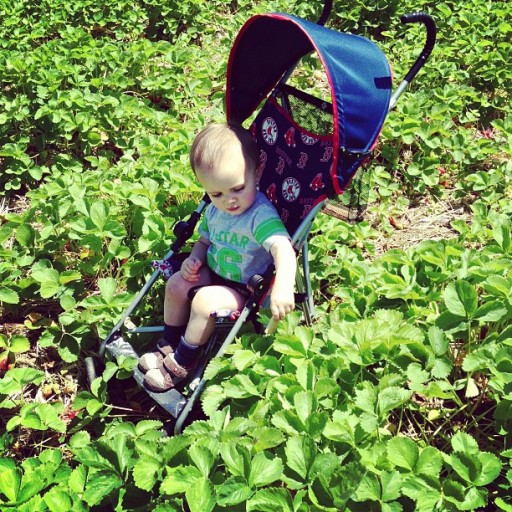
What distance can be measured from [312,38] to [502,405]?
1541 mm

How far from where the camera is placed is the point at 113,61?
511 cm

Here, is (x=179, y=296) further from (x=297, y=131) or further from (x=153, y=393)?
(x=297, y=131)

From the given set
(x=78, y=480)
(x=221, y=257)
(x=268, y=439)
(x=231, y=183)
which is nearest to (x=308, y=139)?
(x=231, y=183)

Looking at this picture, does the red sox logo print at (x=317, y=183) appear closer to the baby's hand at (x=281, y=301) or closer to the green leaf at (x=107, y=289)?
the baby's hand at (x=281, y=301)

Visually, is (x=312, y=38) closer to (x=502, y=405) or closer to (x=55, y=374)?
(x=502, y=405)

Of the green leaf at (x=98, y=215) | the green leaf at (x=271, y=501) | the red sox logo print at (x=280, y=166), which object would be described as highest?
the red sox logo print at (x=280, y=166)

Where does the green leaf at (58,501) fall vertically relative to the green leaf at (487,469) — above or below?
below

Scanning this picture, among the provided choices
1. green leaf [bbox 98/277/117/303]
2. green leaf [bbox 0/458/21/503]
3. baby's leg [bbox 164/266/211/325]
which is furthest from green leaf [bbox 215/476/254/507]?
green leaf [bbox 98/277/117/303]

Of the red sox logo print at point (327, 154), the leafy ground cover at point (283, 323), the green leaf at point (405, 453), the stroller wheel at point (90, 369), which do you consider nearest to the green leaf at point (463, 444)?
the leafy ground cover at point (283, 323)

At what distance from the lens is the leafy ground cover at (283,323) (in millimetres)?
2072

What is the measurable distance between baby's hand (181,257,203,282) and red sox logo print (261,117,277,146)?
29.2 inches

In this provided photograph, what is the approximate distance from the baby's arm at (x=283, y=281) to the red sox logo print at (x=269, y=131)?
72cm

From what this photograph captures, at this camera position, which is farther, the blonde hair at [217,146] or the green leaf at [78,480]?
the blonde hair at [217,146]

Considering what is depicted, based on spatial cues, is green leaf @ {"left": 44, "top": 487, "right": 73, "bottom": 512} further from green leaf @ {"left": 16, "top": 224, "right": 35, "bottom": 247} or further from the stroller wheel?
green leaf @ {"left": 16, "top": 224, "right": 35, "bottom": 247}
